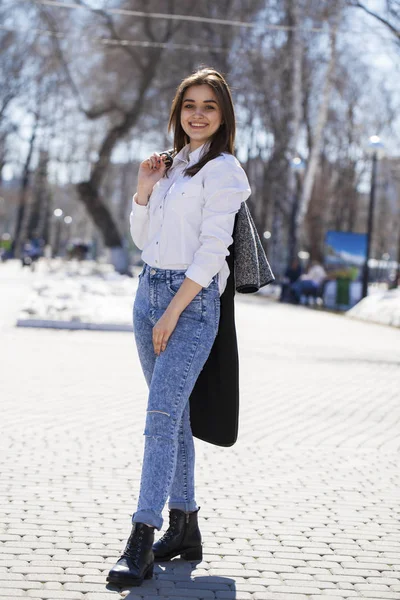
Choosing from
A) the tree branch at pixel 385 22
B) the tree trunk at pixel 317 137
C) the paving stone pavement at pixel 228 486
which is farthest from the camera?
the tree trunk at pixel 317 137

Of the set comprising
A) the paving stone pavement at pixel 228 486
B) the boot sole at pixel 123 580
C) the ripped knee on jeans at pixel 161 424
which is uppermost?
the ripped knee on jeans at pixel 161 424

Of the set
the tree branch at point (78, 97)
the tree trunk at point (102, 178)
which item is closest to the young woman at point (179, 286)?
the tree branch at point (78, 97)

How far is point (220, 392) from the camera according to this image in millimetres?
4062

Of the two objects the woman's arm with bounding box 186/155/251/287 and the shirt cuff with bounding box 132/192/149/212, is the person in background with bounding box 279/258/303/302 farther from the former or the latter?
the woman's arm with bounding box 186/155/251/287

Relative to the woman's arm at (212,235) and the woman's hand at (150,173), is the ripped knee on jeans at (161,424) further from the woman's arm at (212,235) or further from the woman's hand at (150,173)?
the woman's hand at (150,173)

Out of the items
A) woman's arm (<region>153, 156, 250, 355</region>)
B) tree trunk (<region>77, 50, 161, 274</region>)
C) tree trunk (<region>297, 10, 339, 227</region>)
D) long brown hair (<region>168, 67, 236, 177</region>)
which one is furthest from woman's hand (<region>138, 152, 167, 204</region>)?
Result: tree trunk (<region>77, 50, 161, 274</region>)

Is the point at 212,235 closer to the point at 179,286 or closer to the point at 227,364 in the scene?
the point at 179,286

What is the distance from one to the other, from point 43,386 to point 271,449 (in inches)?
120

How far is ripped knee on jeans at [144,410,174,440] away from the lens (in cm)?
397

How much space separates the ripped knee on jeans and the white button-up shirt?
52 centimetres

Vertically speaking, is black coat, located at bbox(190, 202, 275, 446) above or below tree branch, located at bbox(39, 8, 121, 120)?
below

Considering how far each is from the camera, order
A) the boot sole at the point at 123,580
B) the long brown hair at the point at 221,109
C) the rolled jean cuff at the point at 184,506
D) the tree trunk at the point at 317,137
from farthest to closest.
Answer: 1. the tree trunk at the point at 317,137
2. the rolled jean cuff at the point at 184,506
3. the long brown hair at the point at 221,109
4. the boot sole at the point at 123,580

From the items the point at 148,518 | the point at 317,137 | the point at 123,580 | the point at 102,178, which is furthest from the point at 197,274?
the point at 102,178

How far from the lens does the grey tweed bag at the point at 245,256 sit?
4.13 m
